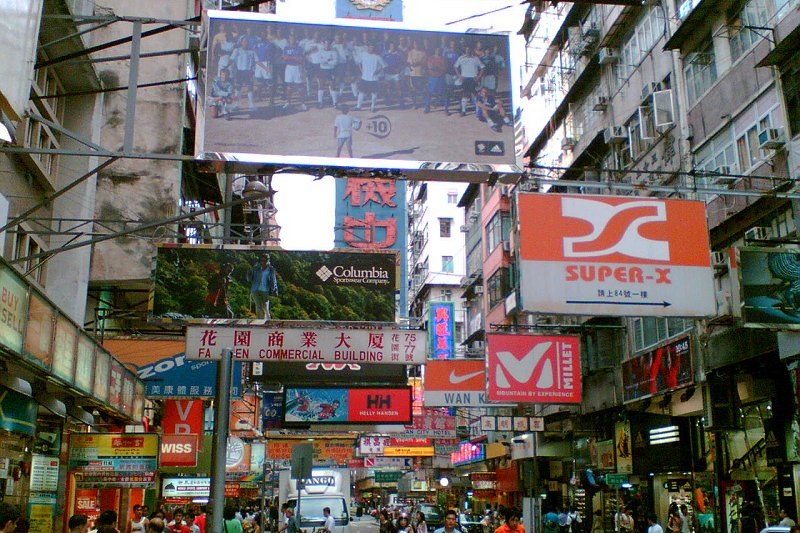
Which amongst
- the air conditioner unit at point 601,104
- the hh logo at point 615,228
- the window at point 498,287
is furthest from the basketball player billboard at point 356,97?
the window at point 498,287

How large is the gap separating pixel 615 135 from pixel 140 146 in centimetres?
1346

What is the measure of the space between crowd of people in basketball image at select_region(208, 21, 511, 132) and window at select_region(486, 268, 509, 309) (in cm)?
2673

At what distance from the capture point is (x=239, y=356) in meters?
14.6

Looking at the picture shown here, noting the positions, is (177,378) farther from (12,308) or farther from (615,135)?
(615,135)

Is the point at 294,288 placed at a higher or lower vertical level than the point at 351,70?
lower

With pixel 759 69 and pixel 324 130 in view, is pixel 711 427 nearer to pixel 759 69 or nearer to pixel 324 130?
pixel 759 69

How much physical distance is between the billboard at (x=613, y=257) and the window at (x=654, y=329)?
7171 mm

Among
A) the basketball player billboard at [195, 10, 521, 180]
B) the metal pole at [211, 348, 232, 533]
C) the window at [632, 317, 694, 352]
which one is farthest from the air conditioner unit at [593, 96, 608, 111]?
the metal pole at [211, 348, 232, 533]

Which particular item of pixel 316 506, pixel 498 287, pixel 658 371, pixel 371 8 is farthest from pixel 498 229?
pixel 371 8

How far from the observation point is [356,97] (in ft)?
37.3

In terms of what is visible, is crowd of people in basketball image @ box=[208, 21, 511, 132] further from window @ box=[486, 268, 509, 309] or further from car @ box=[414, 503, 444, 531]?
car @ box=[414, 503, 444, 531]

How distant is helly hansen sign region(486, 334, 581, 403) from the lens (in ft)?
67.8

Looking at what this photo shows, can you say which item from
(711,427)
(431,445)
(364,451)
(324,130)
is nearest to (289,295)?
(324,130)

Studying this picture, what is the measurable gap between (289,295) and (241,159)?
5283 millimetres
